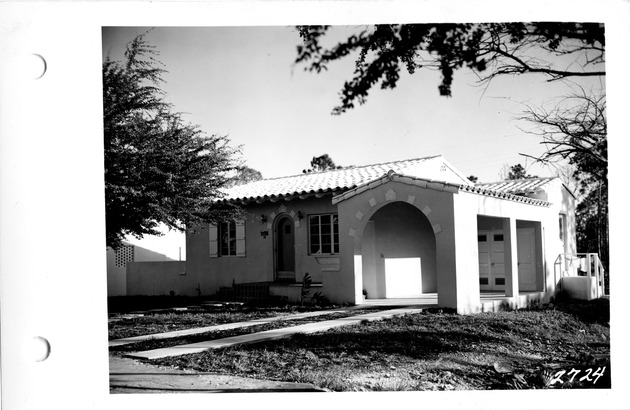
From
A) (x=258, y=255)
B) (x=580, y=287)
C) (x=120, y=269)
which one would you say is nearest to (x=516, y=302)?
(x=580, y=287)

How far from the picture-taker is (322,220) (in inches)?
607

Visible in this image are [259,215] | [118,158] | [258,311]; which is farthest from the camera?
[259,215]

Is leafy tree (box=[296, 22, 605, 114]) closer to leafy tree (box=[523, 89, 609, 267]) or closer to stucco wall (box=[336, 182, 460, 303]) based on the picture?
leafy tree (box=[523, 89, 609, 267])

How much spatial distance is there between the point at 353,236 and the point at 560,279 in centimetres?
526

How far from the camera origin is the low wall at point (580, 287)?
46.6ft

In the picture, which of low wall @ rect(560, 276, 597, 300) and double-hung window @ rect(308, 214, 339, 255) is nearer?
low wall @ rect(560, 276, 597, 300)

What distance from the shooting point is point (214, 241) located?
17750mm

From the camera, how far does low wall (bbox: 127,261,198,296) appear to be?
57.7 feet

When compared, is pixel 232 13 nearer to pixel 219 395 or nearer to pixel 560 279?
pixel 219 395

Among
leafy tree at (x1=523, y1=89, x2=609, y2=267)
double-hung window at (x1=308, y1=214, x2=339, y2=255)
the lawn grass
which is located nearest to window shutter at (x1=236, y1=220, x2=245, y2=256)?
double-hung window at (x1=308, y1=214, x2=339, y2=255)

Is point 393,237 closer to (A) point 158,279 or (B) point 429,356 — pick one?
(A) point 158,279

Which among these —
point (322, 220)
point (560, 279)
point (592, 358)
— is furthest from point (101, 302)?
point (560, 279)

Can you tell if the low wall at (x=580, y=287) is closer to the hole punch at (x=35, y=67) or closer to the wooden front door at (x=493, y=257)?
the wooden front door at (x=493, y=257)

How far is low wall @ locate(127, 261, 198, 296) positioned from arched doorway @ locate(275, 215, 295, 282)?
270cm
